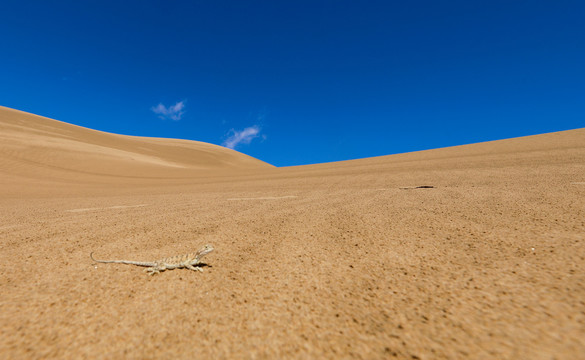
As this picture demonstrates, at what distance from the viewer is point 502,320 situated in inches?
60.6

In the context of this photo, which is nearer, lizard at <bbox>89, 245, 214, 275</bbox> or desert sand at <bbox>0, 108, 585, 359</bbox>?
desert sand at <bbox>0, 108, 585, 359</bbox>

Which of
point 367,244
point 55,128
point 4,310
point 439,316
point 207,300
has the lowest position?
point 4,310

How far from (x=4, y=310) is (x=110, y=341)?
1191 mm

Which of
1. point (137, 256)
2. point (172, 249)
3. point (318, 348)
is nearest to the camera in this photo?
point (318, 348)

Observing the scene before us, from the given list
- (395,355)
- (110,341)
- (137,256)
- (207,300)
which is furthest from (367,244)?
(137,256)

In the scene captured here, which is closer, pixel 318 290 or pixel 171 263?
pixel 318 290

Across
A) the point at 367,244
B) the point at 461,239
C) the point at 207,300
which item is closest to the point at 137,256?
the point at 207,300

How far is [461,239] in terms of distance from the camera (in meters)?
2.97

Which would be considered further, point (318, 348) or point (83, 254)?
point (83, 254)

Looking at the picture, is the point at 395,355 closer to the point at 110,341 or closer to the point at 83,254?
the point at 110,341

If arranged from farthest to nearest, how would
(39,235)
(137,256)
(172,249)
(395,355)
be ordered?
(39,235) → (172,249) → (137,256) → (395,355)

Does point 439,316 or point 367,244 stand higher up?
point 367,244

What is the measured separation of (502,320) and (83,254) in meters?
4.53

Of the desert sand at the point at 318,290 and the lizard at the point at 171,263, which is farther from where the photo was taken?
the lizard at the point at 171,263
